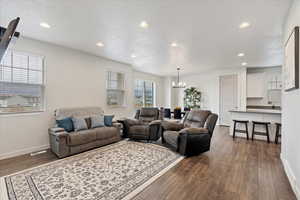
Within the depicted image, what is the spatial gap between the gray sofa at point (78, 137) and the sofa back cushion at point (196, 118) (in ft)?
6.69

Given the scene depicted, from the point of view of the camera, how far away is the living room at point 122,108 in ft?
7.21

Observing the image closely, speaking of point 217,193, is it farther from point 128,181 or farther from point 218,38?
point 218,38

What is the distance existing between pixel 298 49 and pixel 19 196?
4176mm

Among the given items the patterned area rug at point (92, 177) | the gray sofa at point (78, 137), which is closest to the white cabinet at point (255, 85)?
the patterned area rug at point (92, 177)

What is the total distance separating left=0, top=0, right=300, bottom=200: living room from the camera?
2197 millimetres

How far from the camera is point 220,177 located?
8.14 feet

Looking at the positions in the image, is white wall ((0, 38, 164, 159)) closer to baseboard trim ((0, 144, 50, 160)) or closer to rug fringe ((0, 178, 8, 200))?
baseboard trim ((0, 144, 50, 160))

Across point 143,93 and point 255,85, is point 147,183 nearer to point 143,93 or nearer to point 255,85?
point 143,93

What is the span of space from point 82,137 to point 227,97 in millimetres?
6772

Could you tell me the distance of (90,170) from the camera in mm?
2648

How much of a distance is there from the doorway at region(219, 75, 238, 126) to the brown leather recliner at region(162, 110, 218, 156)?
4.09m

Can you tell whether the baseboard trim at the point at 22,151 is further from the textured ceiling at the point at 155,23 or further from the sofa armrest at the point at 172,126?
the sofa armrest at the point at 172,126

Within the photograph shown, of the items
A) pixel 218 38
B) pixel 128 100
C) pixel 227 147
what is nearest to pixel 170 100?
pixel 128 100

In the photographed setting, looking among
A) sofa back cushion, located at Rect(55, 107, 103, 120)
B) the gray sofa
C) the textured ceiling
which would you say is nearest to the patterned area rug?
the gray sofa
